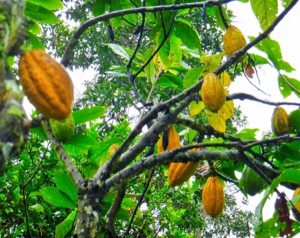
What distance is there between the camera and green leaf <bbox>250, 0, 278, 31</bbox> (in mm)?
1295

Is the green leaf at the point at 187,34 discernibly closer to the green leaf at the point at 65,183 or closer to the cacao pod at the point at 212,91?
the cacao pod at the point at 212,91

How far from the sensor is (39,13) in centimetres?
126

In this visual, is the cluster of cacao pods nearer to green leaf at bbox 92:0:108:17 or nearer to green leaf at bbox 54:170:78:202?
green leaf at bbox 54:170:78:202

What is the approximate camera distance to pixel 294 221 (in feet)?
4.08

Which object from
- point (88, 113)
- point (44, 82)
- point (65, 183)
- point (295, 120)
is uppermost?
point (295, 120)

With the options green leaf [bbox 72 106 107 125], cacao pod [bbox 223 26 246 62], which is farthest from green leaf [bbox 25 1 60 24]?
cacao pod [bbox 223 26 246 62]

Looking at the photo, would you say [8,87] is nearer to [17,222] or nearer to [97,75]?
[17,222]

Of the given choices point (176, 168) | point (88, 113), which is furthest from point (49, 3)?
point (176, 168)

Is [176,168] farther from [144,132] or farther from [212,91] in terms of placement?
[212,91]

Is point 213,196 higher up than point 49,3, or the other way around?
point 49,3

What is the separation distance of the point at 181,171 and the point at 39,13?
2.38 ft

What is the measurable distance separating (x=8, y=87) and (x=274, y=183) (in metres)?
0.81

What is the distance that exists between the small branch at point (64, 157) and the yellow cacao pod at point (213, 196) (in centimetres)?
64

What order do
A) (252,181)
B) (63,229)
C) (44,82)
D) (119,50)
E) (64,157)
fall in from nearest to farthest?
(44,82) → (64,157) → (252,181) → (63,229) → (119,50)
